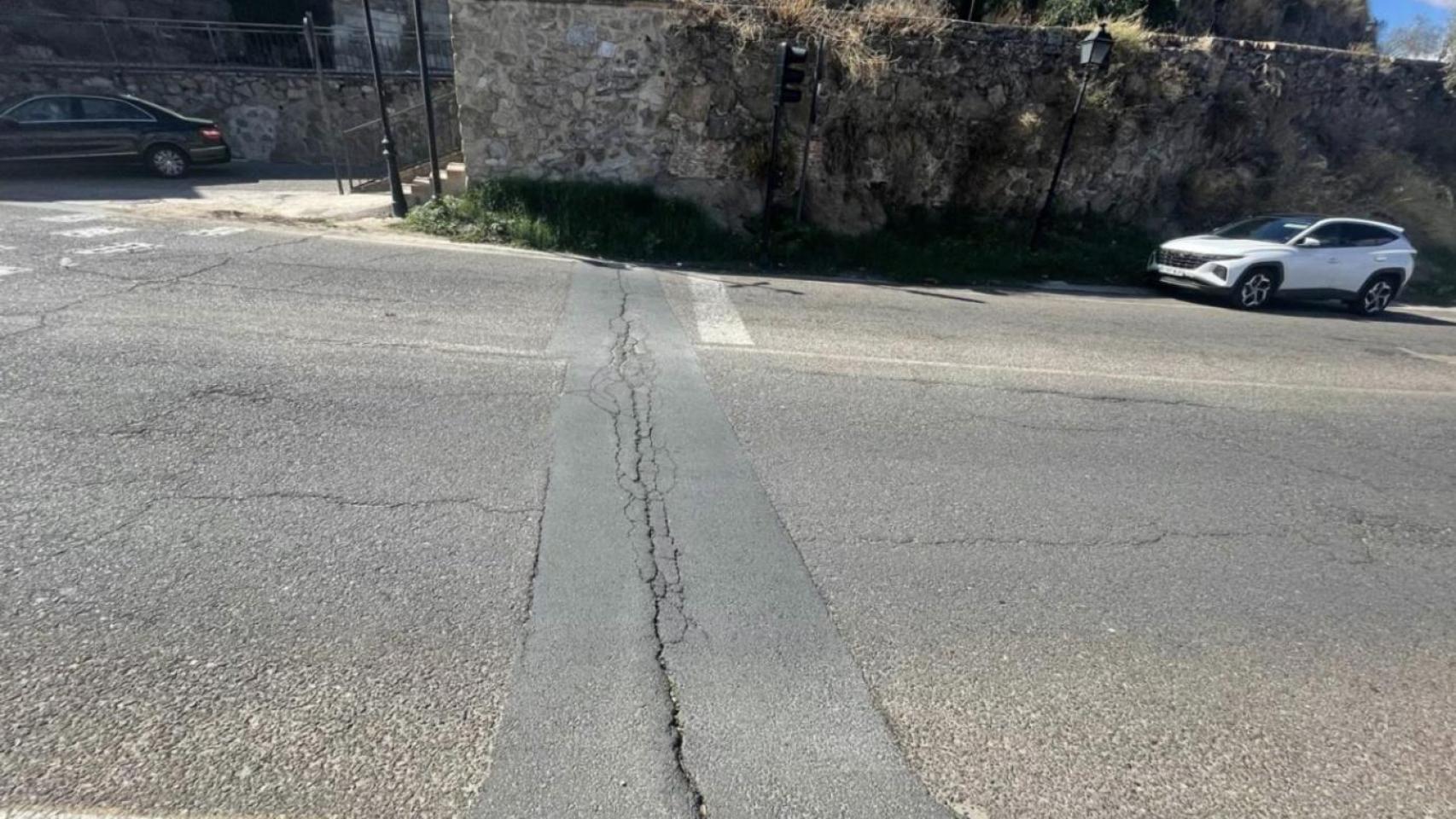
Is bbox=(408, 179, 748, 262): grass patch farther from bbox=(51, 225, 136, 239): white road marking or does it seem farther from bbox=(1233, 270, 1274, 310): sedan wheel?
bbox=(1233, 270, 1274, 310): sedan wheel

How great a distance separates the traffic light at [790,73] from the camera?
9211 millimetres

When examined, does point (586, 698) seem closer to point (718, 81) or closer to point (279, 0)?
point (718, 81)

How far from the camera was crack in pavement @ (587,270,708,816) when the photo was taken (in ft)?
7.95

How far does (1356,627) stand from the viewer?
2988 mm

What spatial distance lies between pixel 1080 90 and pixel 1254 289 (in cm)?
467

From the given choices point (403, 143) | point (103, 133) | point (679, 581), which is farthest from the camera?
point (403, 143)

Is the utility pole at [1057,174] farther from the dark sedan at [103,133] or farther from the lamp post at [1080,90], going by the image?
the dark sedan at [103,133]

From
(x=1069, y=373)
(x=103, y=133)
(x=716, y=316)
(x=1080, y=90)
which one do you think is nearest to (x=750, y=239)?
(x=716, y=316)

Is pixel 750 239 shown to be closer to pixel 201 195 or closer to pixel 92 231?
pixel 92 231

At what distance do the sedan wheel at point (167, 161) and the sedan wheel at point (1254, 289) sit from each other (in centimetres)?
2097

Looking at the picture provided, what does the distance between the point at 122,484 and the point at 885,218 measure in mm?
11823

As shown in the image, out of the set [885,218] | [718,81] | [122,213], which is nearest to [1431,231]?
[885,218]

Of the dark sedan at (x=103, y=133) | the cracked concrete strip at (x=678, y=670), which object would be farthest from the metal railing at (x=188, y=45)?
the cracked concrete strip at (x=678, y=670)

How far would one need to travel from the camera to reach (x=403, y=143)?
1661cm
